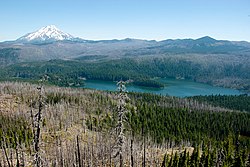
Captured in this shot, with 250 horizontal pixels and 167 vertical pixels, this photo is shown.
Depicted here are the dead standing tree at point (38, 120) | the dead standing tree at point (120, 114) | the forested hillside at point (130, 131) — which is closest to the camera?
the dead standing tree at point (38, 120)

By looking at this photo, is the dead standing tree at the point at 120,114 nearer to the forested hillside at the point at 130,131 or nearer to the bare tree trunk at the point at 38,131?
the bare tree trunk at the point at 38,131

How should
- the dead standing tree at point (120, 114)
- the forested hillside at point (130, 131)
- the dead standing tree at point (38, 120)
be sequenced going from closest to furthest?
the dead standing tree at point (38, 120) → the dead standing tree at point (120, 114) → the forested hillside at point (130, 131)

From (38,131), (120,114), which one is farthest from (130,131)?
(38,131)

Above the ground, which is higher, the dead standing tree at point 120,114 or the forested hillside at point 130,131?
the dead standing tree at point 120,114

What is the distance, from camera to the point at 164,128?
431 feet

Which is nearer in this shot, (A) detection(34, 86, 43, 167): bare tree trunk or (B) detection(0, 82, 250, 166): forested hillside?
(A) detection(34, 86, 43, 167): bare tree trunk

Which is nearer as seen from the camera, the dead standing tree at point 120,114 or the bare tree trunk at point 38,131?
the bare tree trunk at point 38,131

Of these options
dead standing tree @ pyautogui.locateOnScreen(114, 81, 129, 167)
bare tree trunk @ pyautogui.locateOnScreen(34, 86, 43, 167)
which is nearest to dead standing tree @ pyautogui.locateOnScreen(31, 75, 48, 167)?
bare tree trunk @ pyautogui.locateOnScreen(34, 86, 43, 167)

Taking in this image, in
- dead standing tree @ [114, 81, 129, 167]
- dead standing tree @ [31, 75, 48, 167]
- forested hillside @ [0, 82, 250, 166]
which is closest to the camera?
dead standing tree @ [31, 75, 48, 167]

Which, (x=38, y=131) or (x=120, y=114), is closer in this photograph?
(x=38, y=131)

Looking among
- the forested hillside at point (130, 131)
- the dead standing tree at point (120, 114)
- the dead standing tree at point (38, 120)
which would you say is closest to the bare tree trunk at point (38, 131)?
the dead standing tree at point (38, 120)

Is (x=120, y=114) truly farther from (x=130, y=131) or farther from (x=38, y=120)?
(x=130, y=131)

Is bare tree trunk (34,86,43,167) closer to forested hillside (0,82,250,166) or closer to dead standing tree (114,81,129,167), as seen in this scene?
dead standing tree (114,81,129,167)

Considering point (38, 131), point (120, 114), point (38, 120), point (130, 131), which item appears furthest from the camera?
point (130, 131)
